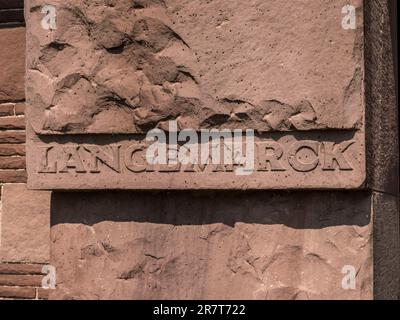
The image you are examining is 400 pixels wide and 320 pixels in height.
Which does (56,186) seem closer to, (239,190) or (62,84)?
(62,84)

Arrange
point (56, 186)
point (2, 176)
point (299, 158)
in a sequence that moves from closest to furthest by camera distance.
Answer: point (299, 158) → point (56, 186) → point (2, 176)

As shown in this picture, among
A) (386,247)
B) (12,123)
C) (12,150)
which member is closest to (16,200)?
(12,150)

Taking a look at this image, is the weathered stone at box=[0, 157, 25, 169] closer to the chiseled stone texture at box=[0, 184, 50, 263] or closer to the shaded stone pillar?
Result: the chiseled stone texture at box=[0, 184, 50, 263]

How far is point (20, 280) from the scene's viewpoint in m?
4.02

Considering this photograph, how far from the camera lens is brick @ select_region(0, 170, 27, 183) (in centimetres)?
404

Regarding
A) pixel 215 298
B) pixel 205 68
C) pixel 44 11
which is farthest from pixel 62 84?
pixel 215 298

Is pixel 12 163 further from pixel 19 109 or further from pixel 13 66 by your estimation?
pixel 13 66

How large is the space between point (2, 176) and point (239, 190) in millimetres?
1436

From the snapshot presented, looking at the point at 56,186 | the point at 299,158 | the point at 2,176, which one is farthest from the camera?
the point at 2,176

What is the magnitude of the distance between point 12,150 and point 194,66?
1.28 meters

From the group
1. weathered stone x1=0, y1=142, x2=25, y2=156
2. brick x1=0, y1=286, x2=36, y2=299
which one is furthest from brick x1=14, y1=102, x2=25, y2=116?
brick x1=0, y1=286, x2=36, y2=299

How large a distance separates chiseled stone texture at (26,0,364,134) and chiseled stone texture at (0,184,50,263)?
74cm

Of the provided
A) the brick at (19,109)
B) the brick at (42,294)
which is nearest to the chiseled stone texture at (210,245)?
the brick at (42,294)

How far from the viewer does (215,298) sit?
10.7ft
